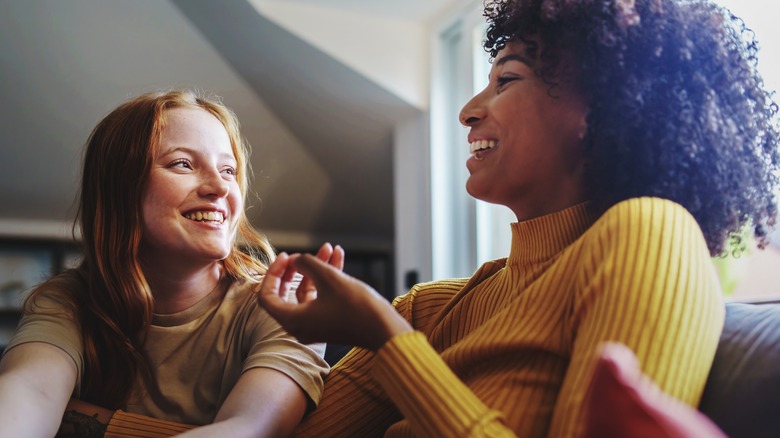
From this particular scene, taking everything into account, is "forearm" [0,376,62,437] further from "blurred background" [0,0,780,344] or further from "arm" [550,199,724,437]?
"blurred background" [0,0,780,344]

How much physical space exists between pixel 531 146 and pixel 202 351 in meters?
0.68

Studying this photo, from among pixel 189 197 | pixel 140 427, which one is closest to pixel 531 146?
pixel 189 197

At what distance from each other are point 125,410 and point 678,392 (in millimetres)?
920

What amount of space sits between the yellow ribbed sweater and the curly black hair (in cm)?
12

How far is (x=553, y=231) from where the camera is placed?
1.00 m

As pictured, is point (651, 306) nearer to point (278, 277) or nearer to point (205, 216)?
point (278, 277)

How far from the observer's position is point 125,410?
4.05 ft

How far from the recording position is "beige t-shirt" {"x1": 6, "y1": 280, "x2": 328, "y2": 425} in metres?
1.17

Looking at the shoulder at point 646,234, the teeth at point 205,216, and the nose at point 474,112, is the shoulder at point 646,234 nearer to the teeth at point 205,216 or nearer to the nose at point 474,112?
the nose at point 474,112

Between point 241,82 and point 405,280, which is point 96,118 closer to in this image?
point 241,82

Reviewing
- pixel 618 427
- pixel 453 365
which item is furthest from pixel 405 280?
pixel 618 427

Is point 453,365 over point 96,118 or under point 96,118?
under

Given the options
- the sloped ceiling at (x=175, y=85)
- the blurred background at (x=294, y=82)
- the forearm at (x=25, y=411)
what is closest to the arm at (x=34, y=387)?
the forearm at (x=25, y=411)

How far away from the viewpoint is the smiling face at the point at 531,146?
1001 mm
